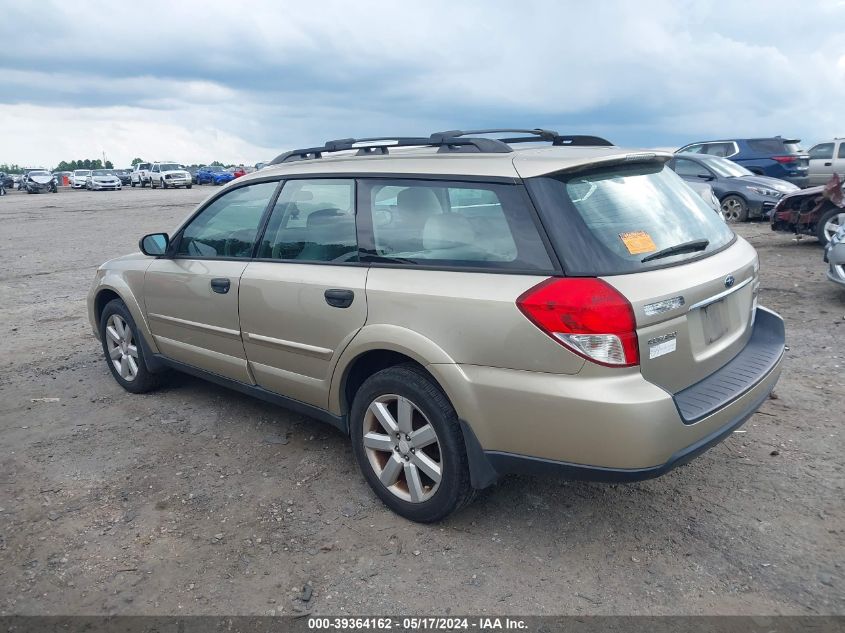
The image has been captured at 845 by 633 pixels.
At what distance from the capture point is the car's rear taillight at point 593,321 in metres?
2.62

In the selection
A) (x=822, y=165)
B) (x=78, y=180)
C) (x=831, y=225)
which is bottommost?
(x=78, y=180)

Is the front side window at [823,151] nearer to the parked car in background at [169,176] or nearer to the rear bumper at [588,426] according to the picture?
the rear bumper at [588,426]

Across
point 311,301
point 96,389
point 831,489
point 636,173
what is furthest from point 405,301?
point 96,389

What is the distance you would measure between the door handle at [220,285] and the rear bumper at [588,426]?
186 cm

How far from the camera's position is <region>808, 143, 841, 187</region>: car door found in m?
17.2

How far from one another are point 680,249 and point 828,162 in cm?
1731

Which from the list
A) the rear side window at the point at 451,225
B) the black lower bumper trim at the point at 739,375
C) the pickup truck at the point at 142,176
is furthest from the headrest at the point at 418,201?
the pickup truck at the point at 142,176

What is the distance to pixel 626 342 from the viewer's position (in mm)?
2629

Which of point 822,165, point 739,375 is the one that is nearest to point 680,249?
point 739,375

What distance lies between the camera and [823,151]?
58.9ft

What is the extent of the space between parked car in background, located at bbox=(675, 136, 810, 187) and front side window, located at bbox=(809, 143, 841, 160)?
0.24 metres

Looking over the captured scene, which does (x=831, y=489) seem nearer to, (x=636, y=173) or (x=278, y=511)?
(x=636, y=173)

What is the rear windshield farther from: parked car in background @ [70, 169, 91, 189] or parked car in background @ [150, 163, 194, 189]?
parked car in background @ [70, 169, 91, 189]

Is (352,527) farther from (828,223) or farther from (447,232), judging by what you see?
(828,223)
